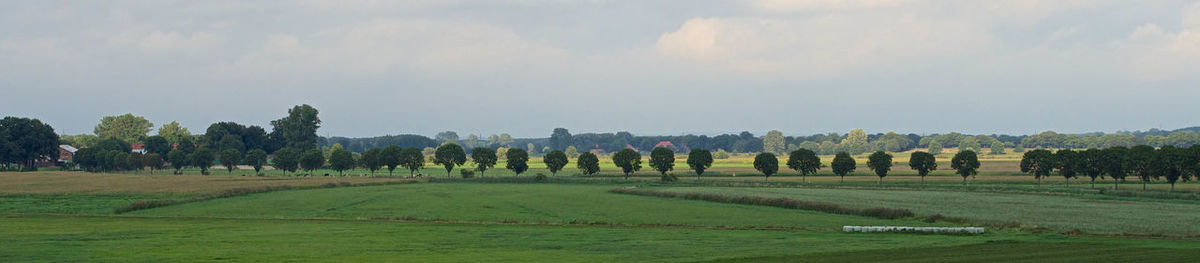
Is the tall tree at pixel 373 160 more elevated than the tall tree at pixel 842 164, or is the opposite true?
the tall tree at pixel 373 160

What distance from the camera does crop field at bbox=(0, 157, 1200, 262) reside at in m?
33.8

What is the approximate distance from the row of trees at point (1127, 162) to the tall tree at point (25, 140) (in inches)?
6274

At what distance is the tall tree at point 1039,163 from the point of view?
107438mm

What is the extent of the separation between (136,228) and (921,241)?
37.4 m

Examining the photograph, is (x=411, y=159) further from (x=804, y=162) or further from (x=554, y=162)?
(x=804, y=162)

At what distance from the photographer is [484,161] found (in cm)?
14412

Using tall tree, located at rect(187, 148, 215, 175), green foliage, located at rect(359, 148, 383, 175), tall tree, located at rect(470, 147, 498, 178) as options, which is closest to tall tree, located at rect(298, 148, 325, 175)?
green foliage, located at rect(359, 148, 383, 175)

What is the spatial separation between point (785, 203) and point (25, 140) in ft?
479

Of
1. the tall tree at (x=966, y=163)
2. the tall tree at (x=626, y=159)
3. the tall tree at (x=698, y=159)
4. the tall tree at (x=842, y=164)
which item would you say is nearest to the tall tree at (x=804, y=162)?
the tall tree at (x=842, y=164)

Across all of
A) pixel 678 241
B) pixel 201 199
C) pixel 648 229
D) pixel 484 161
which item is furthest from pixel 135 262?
pixel 484 161

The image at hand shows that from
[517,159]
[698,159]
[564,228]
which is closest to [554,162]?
[517,159]

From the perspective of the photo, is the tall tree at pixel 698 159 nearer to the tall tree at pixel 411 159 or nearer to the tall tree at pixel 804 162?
the tall tree at pixel 804 162

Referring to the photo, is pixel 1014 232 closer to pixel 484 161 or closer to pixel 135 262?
pixel 135 262

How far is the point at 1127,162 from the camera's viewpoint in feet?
314
